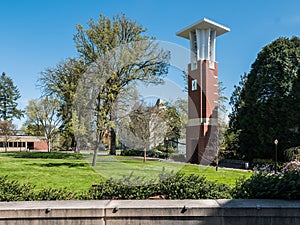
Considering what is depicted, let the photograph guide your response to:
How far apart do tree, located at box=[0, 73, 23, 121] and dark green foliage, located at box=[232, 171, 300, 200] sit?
49417mm

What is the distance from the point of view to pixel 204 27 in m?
17.7

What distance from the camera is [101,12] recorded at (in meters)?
16.5

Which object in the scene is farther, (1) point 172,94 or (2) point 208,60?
(2) point 208,60

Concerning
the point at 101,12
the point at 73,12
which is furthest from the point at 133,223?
the point at 101,12

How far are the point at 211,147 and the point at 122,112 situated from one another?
847cm

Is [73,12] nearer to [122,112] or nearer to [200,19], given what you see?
[122,112]

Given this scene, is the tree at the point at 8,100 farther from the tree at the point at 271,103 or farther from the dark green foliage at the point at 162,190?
the dark green foliage at the point at 162,190

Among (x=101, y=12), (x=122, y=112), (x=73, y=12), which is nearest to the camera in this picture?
(x=73, y=12)

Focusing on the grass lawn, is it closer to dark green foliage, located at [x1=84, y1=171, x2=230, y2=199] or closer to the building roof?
dark green foliage, located at [x1=84, y1=171, x2=230, y2=199]

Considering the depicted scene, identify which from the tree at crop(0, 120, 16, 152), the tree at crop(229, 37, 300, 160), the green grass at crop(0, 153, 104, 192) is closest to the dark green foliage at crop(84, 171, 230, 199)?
the green grass at crop(0, 153, 104, 192)

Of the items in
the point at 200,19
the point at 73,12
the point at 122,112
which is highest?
the point at 200,19

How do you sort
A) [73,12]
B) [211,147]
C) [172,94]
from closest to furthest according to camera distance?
[172,94]
[73,12]
[211,147]

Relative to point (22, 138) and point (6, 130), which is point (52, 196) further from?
point (22, 138)

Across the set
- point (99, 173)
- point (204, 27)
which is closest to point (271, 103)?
point (204, 27)
